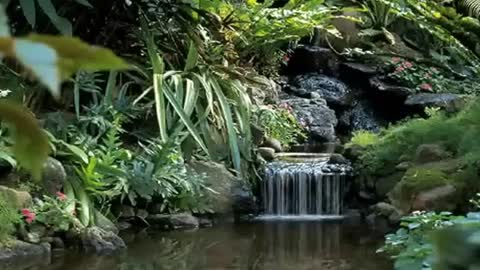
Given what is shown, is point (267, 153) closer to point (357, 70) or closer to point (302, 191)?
point (302, 191)

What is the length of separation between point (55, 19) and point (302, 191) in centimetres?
283

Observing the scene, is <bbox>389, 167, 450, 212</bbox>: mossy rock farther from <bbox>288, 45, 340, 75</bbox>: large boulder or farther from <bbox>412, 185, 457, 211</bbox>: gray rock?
<bbox>288, 45, 340, 75</bbox>: large boulder

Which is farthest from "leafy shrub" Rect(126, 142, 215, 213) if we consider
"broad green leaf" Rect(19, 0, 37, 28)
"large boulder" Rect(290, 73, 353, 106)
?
"large boulder" Rect(290, 73, 353, 106)

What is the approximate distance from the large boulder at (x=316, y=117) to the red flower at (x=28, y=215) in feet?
17.0

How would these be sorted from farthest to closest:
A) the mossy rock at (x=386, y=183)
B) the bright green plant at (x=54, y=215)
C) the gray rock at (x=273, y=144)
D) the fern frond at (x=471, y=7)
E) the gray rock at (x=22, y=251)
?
the fern frond at (x=471, y=7), the gray rock at (x=273, y=144), the mossy rock at (x=386, y=183), the bright green plant at (x=54, y=215), the gray rock at (x=22, y=251)

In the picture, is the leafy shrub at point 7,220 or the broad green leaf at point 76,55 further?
the leafy shrub at point 7,220

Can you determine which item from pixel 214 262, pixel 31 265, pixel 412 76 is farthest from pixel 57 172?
pixel 412 76

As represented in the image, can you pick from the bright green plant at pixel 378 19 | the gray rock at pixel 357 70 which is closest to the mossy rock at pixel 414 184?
the gray rock at pixel 357 70

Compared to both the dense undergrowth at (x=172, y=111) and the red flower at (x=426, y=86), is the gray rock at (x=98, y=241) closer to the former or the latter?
the dense undergrowth at (x=172, y=111)

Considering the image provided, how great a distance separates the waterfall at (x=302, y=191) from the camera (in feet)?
24.3

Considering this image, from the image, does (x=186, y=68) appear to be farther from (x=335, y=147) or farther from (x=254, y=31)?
(x=335, y=147)

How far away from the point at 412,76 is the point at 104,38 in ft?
16.0

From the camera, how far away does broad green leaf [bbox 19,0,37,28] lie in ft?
22.1

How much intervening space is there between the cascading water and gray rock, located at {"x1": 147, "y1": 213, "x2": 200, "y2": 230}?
3.79ft
